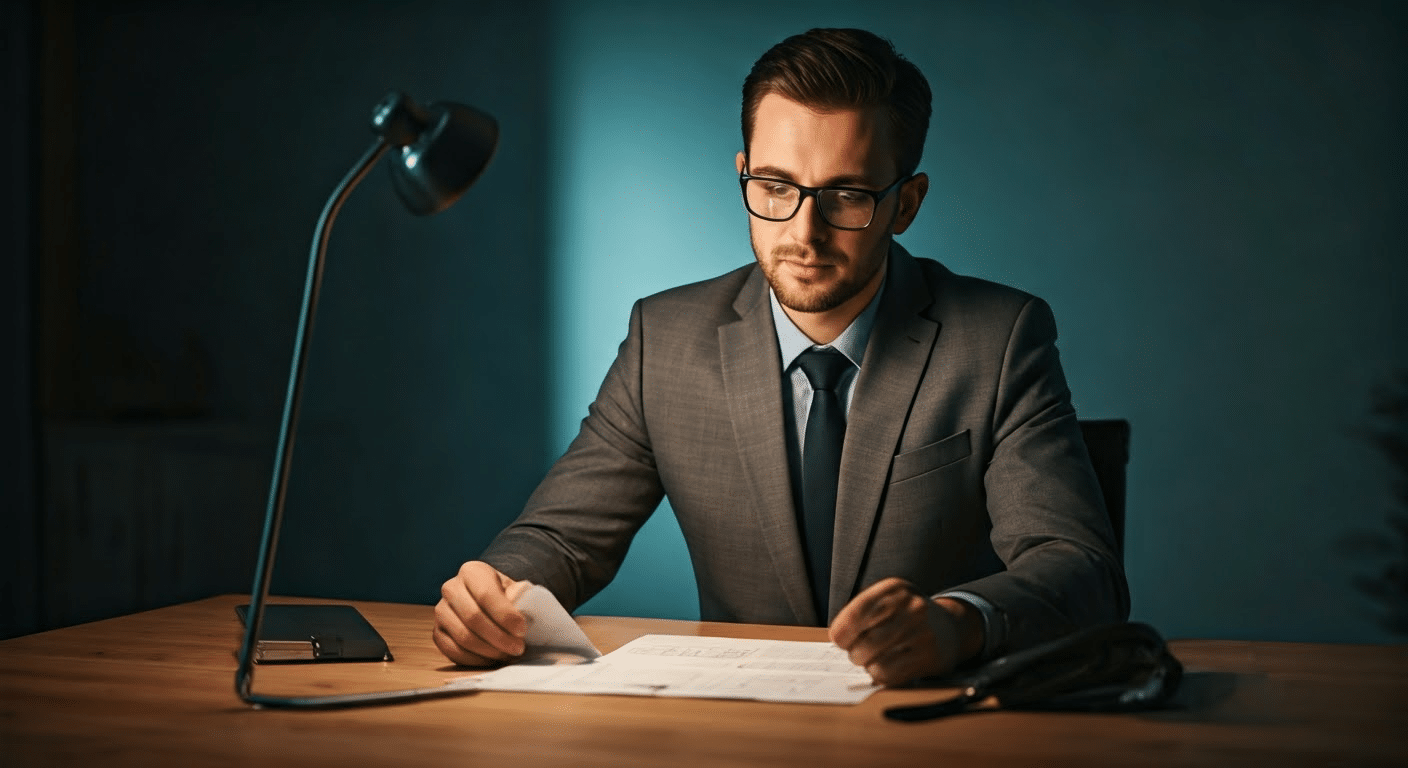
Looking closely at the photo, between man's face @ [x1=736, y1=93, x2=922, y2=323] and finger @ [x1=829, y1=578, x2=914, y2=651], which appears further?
man's face @ [x1=736, y1=93, x2=922, y2=323]

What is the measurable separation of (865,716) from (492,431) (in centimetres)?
305

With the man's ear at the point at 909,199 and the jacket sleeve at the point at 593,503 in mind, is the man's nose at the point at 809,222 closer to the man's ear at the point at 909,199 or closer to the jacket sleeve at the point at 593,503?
the man's ear at the point at 909,199

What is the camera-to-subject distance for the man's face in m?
1.73

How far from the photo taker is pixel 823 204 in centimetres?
174

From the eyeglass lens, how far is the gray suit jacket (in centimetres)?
19

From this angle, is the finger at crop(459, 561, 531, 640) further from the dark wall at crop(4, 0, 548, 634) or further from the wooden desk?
the dark wall at crop(4, 0, 548, 634)

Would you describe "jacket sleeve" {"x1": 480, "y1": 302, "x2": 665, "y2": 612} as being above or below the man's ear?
below

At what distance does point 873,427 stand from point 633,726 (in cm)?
80

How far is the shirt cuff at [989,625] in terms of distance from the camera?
4.30 feet

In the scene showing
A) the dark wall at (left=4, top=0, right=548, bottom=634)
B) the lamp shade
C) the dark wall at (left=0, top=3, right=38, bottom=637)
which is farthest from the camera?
the dark wall at (left=4, top=0, right=548, bottom=634)

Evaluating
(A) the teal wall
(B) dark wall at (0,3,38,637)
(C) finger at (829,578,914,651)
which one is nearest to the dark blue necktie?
(C) finger at (829,578,914,651)

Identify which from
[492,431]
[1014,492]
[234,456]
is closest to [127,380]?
[234,456]

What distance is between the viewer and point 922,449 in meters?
1.80

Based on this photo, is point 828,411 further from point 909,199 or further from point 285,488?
point 285,488
